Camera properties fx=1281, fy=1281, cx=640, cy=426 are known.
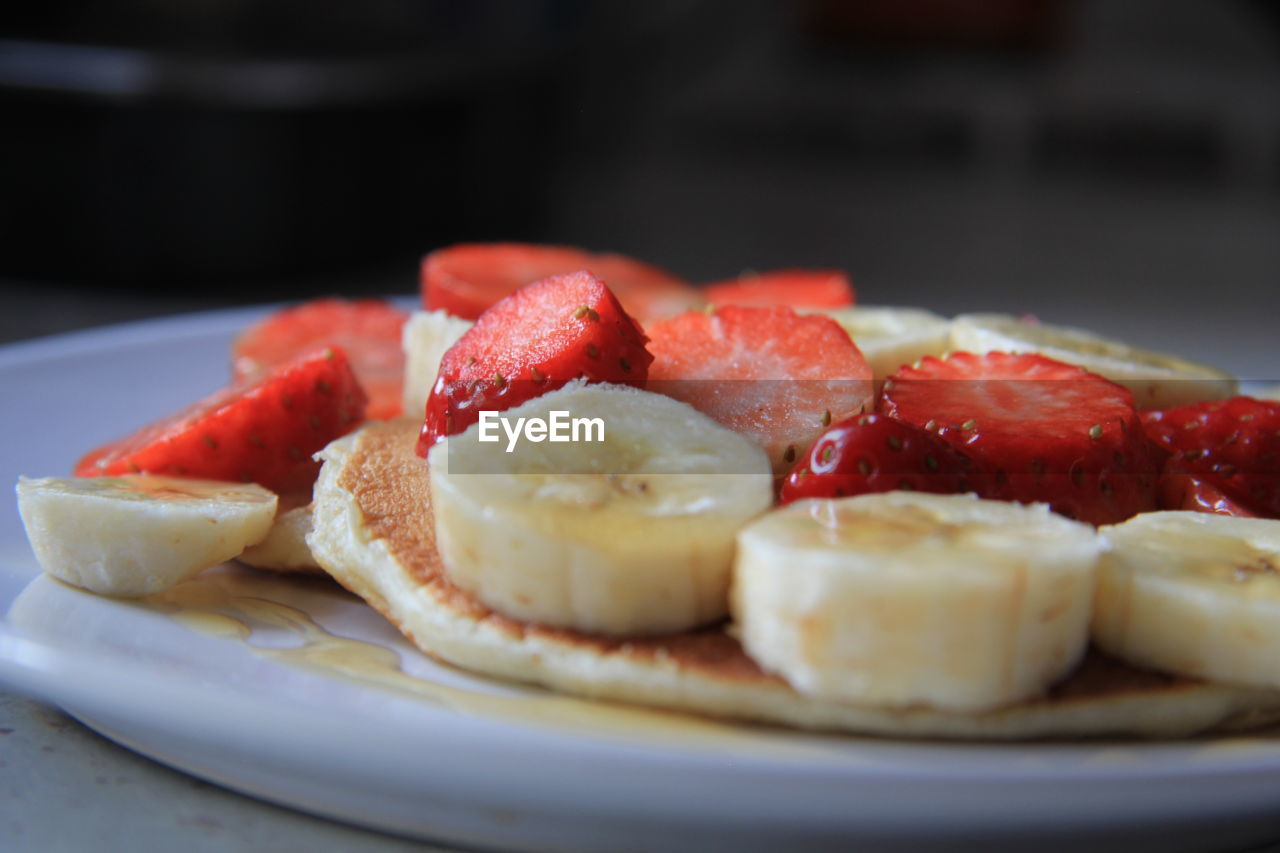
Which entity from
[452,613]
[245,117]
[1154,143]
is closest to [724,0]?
[1154,143]

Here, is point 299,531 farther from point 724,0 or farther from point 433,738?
point 724,0

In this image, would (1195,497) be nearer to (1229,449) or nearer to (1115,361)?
(1229,449)

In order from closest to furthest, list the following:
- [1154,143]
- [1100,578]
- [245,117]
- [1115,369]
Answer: [1100,578] < [1115,369] < [245,117] < [1154,143]

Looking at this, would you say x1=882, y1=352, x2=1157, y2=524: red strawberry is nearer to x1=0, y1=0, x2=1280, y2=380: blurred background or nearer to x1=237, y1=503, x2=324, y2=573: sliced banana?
x1=237, y1=503, x2=324, y2=573: sliced banana

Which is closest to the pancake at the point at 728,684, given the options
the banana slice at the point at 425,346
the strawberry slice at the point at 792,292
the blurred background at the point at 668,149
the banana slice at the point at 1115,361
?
the banana slice at the point at 425,346

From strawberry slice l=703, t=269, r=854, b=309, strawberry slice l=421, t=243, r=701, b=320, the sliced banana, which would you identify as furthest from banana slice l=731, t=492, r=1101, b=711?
strawberry slice l=703, t=269, r=854, b=309

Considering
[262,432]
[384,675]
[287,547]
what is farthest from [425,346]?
[384,675]

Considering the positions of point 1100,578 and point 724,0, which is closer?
point 1100,578

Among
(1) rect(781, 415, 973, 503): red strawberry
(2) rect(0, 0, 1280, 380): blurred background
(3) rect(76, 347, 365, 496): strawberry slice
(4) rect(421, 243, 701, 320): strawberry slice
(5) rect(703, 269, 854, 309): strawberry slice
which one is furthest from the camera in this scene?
(2) rect(0, 0, 1280, 380): blurred background
